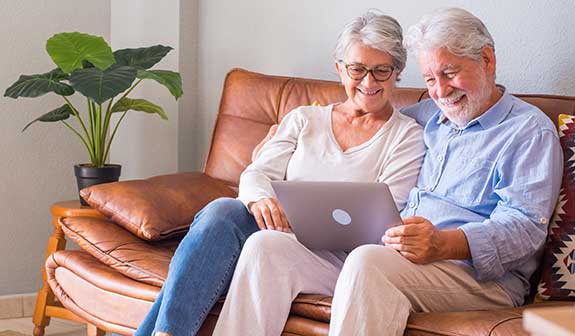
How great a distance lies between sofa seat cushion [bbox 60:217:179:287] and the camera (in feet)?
8.45

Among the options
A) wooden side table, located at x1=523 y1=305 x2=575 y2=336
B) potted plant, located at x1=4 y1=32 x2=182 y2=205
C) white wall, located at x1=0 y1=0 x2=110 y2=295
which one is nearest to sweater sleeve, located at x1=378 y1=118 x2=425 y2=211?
potted plant, located at x1=4 y1=32 x2=182 y2=205

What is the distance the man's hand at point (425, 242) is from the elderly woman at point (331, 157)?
0.27 metres

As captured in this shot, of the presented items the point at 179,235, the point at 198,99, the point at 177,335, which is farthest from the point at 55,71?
the point at 177,335

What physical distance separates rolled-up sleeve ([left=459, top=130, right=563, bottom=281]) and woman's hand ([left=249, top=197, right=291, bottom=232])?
48 centimetres

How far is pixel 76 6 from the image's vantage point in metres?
3.97

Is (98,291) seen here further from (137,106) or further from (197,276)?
(137,106)

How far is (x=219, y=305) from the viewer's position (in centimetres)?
233

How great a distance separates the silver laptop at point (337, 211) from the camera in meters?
2.13

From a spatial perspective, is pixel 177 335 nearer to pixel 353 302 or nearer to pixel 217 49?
pixel 353 302

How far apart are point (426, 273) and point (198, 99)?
206 centimetres

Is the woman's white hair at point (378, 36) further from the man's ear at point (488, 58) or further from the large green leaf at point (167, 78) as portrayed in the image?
the large green leaf at point (167, 78)

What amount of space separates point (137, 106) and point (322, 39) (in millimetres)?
743

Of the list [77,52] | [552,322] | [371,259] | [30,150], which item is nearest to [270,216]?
[371,259]

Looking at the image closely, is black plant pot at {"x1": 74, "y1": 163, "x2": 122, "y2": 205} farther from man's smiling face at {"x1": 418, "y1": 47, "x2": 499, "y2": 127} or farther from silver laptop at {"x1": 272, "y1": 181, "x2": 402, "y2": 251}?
man's smiling face at {"x1": 418, "y1": 47, "x2": 499, "y2": 127}
